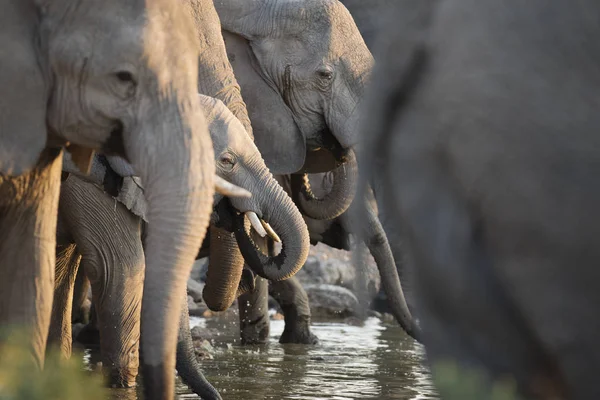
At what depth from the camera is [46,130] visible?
114 inches

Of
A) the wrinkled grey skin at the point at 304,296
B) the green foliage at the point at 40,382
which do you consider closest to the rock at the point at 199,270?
the wrinkled grey skin at the point at 304,296

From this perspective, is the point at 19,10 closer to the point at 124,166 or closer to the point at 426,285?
the point at 426,285

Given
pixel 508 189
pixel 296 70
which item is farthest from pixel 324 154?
pixel 508 189

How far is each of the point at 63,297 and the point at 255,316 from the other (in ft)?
7.80

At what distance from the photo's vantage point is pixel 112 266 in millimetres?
4980

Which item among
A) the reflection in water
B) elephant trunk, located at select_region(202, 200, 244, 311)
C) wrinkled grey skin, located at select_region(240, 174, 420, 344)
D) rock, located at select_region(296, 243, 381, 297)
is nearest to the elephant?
the reflection in water

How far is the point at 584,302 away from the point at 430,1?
0.54 m

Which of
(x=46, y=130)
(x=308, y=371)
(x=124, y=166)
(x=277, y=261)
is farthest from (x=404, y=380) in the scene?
(x=46, y=130)

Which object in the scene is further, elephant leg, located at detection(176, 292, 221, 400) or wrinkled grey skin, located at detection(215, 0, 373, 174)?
wrinkled grey skin, located at detection(215, 0, 373, 174)

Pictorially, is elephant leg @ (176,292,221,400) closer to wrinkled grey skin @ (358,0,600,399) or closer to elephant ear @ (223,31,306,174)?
→ elephant ear @ (223,31,306,174)

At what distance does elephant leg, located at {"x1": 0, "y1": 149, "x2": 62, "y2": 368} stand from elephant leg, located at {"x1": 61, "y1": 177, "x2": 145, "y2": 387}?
1.92 meters

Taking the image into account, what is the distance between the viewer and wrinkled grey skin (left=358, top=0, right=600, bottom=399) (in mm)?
1790

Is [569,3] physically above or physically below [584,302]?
above

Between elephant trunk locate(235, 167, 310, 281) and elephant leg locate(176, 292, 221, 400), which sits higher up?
elephant trunk locate(235, 167, 310, 281)
